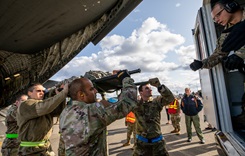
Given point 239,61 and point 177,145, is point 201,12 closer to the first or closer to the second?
point 239,61

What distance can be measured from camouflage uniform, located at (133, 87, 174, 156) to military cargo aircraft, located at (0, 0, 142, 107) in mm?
2442

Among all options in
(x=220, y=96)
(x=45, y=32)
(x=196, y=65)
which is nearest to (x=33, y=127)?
(x=196, y=65)

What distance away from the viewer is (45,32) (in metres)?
5.03

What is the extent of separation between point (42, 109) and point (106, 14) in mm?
3404

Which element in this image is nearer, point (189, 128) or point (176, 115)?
point (189, 128)

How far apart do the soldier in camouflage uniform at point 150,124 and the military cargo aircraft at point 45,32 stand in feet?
7.82

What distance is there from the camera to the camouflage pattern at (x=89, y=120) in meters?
1.67

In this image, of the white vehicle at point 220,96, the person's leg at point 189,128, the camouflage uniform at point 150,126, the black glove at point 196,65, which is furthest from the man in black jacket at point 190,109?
the black glove at point 196,65

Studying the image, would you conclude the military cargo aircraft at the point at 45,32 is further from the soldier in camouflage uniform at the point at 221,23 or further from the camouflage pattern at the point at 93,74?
the soldier in camouflage uniform at the point at 221,23

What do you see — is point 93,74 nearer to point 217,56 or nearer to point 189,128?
point 217,56

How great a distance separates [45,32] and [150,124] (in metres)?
3.75

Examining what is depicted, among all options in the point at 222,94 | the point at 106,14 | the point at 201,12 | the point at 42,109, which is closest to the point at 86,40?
the point at 106,14

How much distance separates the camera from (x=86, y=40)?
5.61 m

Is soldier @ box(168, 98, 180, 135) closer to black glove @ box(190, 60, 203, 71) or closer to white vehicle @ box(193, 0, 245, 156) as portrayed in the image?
white vehicle @ box(193, 0, 245, 156)
